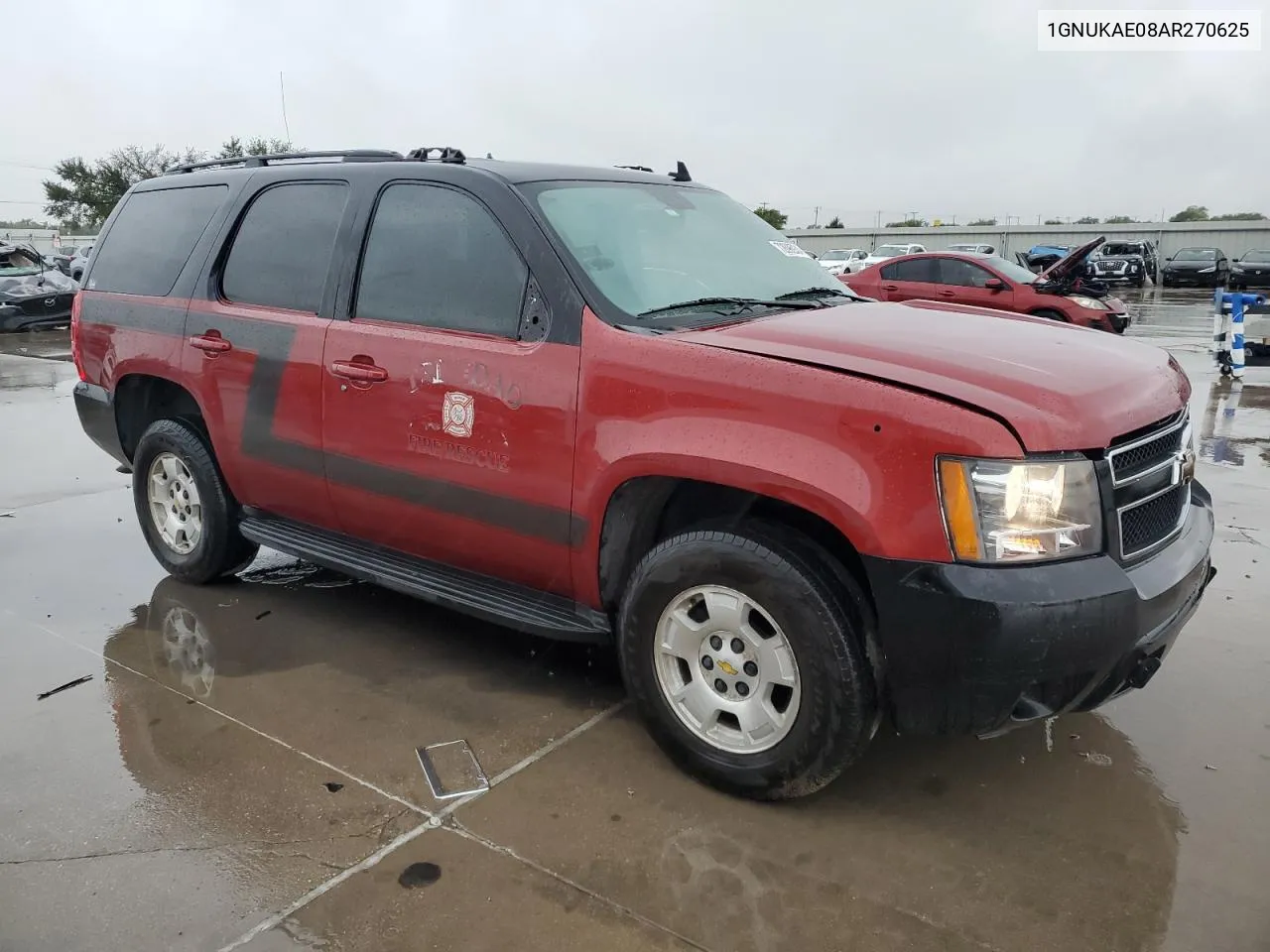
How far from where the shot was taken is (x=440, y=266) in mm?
3508

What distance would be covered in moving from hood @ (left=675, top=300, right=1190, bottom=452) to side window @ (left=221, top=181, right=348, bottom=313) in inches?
66.7

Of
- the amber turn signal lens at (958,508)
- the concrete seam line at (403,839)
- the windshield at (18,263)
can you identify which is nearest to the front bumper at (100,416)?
the concrete seam line at (403,839)

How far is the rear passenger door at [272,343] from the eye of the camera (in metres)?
3.84

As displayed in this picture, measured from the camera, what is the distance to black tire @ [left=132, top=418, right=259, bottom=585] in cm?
441

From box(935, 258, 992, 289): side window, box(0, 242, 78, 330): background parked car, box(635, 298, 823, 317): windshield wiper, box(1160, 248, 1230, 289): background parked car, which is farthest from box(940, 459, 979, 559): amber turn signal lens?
box(1160, 248, 1230, 289): background parked car

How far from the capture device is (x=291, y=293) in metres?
3.96

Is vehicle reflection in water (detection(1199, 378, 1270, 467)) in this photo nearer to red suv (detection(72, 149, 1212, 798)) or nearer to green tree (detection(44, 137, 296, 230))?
red suv (detection(72, 149, 1212, 798))

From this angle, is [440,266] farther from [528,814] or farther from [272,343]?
[528,814]

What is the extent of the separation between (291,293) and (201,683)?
156cm

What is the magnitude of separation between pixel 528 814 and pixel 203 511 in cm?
245

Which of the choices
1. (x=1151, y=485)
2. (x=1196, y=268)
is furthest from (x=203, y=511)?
(x=1196, y=268)

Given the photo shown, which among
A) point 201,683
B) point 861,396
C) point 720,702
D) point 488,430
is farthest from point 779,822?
point 201,683

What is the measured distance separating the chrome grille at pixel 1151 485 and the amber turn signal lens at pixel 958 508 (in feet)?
1.44

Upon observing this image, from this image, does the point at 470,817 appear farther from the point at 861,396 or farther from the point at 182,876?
the point at 861,396
